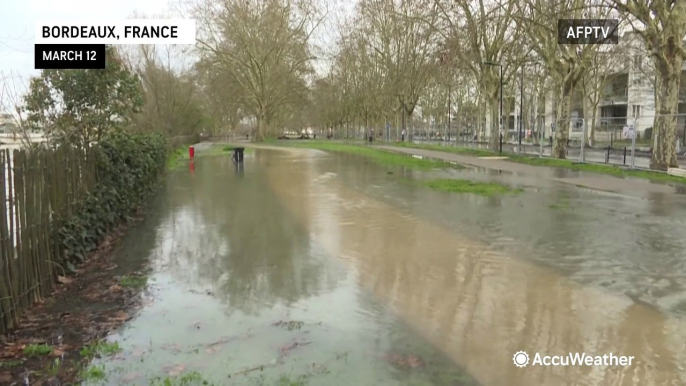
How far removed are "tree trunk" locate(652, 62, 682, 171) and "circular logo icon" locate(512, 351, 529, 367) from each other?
19.9 meters

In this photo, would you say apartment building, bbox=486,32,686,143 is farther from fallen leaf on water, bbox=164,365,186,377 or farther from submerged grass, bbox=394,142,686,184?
fallen leaf on water, bbox=164,365,186,377

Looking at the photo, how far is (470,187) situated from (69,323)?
13.3 meters

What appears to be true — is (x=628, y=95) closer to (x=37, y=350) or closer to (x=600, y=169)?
(x=600, y=169)

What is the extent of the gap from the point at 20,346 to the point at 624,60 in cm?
5122

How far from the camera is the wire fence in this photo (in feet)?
17.2

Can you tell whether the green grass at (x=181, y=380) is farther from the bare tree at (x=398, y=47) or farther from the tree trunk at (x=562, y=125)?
the bare tree at (x=398, y=47)

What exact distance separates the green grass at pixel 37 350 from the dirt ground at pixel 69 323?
2cm

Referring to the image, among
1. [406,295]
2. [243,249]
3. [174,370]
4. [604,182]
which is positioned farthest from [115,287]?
[604,182]

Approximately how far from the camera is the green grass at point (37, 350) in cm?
470

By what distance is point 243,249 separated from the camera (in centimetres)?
876

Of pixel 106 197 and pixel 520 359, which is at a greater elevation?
pixel 106 197

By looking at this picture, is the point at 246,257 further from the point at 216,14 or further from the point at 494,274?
the point at 216,14

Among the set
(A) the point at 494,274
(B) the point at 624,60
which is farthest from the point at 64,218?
(B) the point at 624,60

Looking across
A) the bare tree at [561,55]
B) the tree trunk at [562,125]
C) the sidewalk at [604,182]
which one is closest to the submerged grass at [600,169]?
the sidewalk at [604,182]
